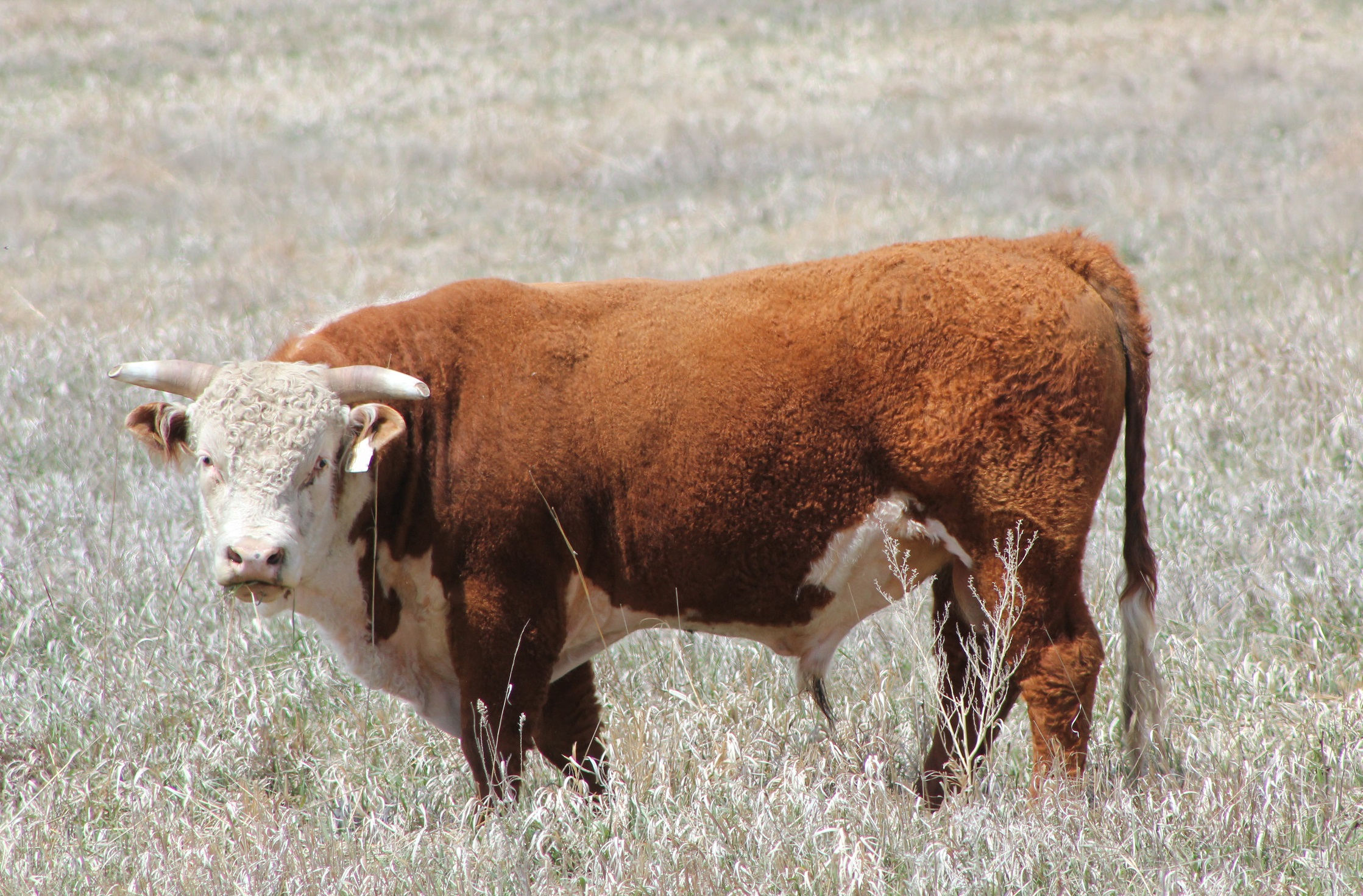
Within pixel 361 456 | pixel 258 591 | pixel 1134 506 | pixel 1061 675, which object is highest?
pixel 361 456

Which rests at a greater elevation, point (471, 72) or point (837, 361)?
point (837, 361)

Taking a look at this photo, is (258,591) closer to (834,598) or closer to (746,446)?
(746,446)

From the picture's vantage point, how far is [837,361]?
11.7 feet

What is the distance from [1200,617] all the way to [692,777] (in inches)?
88.9

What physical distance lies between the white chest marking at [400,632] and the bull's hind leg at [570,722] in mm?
442

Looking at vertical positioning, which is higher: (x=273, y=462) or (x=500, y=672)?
(x=273, y=462)

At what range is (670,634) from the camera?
4.79m

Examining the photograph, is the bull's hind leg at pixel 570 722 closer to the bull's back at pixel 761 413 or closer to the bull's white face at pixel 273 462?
the bull's back at pixel 761 413

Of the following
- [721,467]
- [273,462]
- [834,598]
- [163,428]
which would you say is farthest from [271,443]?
[834,598]

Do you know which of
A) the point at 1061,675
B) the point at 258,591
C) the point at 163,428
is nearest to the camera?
the point at 258,591

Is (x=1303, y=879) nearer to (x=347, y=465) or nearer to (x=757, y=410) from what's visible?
(x=757, y=410)

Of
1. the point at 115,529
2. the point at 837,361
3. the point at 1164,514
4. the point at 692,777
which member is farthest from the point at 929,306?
the point at 115,529

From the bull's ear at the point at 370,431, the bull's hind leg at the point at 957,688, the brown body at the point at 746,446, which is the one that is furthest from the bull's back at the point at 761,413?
the bull's hind leg at the point at 957,688

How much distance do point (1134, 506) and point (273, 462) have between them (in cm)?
250
